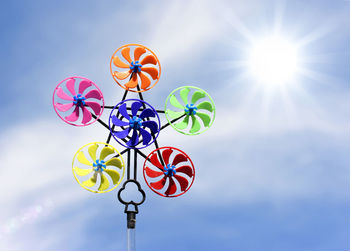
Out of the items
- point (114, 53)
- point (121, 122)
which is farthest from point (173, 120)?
point (114, 53)

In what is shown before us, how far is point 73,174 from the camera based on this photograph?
7.90 m

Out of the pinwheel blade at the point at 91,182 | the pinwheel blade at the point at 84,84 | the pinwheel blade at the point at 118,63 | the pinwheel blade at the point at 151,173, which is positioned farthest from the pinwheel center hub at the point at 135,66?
the pinwheel blade at the point at 91,182

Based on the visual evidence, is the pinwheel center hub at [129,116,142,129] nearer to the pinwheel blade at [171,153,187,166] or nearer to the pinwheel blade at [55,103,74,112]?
the pinwheel blade at [171,153,187,166]

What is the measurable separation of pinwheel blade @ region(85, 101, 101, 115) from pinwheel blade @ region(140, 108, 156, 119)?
0.76 meters

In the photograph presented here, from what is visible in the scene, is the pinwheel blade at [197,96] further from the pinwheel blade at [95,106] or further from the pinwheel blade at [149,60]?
the pinwheel blade at [95,106]

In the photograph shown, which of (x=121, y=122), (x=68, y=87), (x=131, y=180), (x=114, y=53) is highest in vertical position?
(x=114, y=53)

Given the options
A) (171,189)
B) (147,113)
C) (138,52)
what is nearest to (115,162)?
(147,113)

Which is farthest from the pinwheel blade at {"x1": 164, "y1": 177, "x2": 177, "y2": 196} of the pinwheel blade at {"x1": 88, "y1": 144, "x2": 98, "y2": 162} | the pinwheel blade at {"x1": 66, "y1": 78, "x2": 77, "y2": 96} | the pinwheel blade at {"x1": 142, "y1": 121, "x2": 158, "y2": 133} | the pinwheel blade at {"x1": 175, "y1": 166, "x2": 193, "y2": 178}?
the pinwheel blade at {"x1": 66, "y1": 78, "x2": 77, "y2": 96}

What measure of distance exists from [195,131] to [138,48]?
1870 millimetres

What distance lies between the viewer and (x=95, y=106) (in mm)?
8156

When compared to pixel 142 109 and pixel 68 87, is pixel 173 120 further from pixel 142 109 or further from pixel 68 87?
pixel 68 87

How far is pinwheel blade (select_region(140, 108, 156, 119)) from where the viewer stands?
8125 millimetres

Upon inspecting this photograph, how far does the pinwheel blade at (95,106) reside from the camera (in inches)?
320

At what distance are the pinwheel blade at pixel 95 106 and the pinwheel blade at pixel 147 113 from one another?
0.76 metres
